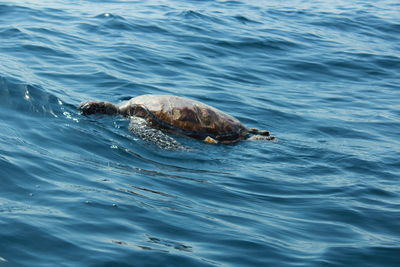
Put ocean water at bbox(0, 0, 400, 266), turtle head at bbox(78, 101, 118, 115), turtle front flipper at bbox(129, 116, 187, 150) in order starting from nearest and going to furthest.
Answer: ocean water at bbox(0, 0, 400, 266), turtle front flipper at bbox(129, 116, 187, 150), turtle head at bbox(78, 101, 118, 115)

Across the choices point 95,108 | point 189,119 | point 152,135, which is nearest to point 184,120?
point 189,119

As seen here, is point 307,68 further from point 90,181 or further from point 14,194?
point 14,194

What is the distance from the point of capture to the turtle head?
8562 mm

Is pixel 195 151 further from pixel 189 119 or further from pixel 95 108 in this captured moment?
pixel 95 108

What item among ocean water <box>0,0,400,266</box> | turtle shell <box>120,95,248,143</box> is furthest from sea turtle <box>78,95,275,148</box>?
ocean water <box>0,0,400,266</box>

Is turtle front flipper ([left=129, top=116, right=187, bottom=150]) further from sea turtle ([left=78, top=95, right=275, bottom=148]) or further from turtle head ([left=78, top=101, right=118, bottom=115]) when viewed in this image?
turtle head ([left=78, top=101, right=118, bottom=115])

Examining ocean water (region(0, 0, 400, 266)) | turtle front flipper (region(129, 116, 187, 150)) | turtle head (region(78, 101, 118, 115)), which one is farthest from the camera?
turtle head (region(78, 101, 118, 115))

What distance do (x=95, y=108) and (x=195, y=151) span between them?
1.63 meters

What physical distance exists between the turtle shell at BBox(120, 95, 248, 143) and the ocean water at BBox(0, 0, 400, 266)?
0.23m

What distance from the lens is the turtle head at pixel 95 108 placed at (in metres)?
8.56

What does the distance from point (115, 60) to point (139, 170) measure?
573cm

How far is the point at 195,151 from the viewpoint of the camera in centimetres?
796

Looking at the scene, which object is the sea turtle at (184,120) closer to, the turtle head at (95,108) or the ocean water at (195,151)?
the turtle head at (95,108)

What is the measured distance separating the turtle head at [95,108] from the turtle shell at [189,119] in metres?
0.43
